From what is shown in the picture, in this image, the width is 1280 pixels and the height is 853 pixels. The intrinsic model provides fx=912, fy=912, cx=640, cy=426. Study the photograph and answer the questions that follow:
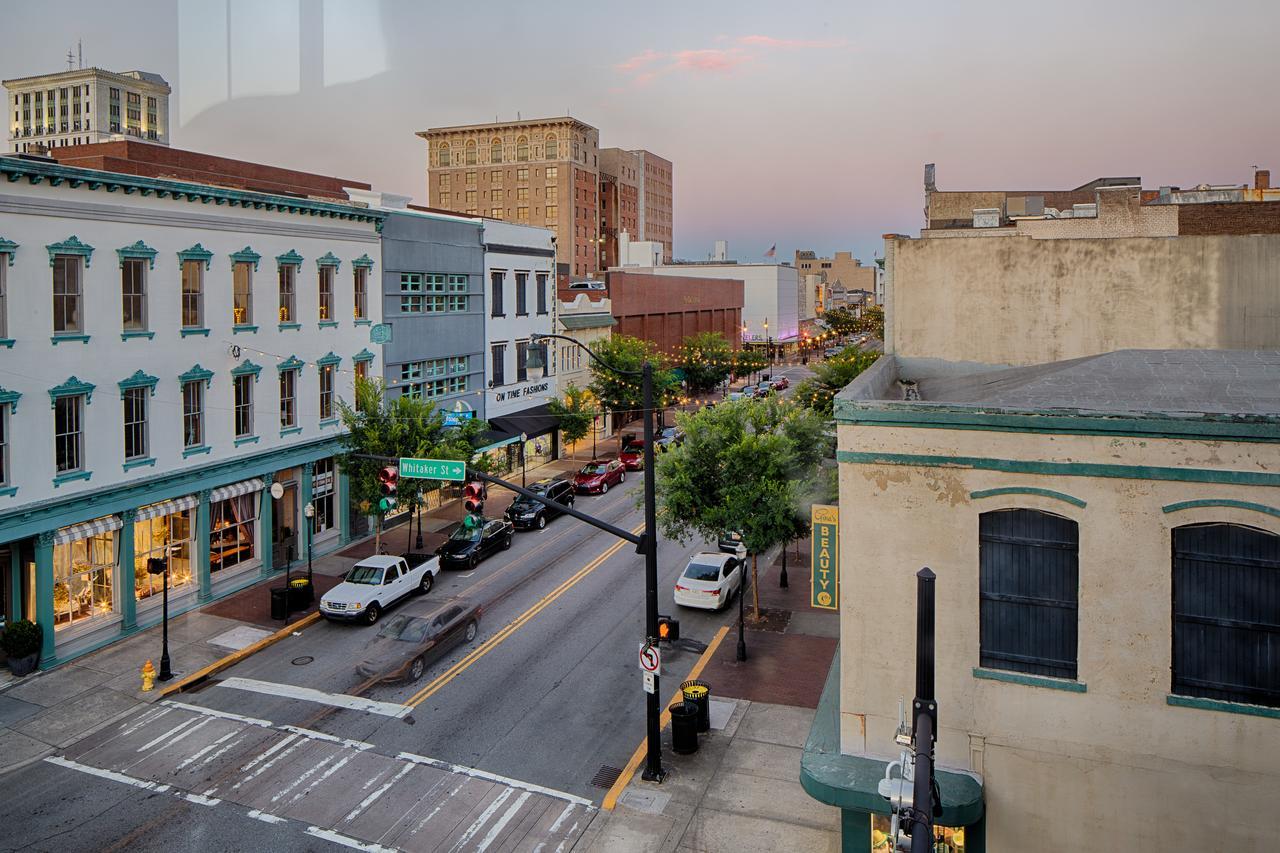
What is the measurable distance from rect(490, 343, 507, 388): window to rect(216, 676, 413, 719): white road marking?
23.9 m

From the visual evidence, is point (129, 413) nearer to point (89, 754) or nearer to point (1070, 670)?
point (89, 754)

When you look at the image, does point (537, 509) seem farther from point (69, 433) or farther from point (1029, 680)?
point (1029, 680)

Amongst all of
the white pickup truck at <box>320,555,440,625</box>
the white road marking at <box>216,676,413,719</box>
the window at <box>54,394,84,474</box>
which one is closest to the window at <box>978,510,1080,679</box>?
the white road marking at <box>216,676,413,719</box>

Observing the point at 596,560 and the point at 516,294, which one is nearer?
the point at 596,560

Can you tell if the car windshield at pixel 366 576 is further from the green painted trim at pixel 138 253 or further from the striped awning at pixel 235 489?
the green painted trim at pixel 138 253

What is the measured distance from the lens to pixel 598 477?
143 feet

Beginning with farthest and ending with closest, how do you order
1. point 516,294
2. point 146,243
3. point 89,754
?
point 516,294 < point 146,243 < point 89,754

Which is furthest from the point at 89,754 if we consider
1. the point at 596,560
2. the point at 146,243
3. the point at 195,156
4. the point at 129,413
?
the point at 195,156

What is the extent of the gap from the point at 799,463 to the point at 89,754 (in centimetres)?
1898

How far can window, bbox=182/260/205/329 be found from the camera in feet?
88.8

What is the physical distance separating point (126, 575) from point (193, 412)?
5.13 meters

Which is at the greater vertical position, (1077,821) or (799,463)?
(799,463)

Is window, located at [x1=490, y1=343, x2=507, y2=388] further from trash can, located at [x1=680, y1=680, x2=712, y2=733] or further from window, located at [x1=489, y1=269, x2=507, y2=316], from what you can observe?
trash can, located at [x1=680, y1=680, x2=712, y2=733]

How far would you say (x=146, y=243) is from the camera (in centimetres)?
2570
